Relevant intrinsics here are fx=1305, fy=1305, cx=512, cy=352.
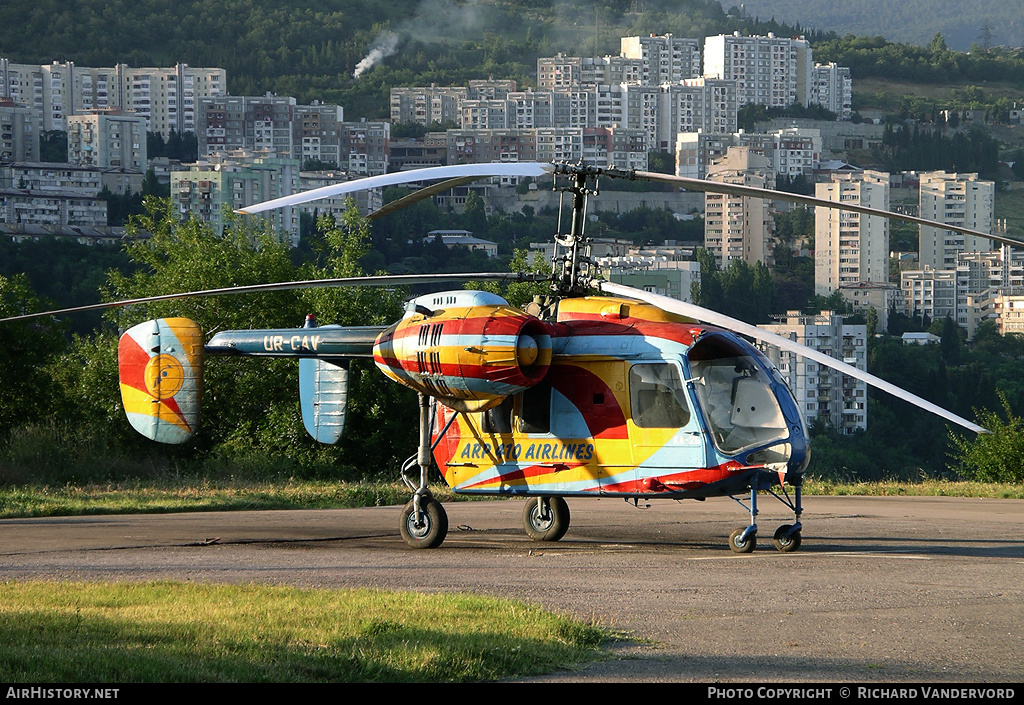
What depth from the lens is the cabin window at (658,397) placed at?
11.1m

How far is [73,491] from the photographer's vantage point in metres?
18.6

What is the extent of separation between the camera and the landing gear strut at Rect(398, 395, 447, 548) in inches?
476

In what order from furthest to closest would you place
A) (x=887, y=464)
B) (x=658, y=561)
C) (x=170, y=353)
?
1. (x=887, y=464)
2. (x=170, y=353)
3. (x=658, y=561)

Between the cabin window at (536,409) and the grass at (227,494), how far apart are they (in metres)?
5.96

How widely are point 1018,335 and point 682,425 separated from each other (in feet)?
463

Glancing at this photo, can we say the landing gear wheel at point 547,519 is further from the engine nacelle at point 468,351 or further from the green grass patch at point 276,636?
the green grass patch at point 276,636

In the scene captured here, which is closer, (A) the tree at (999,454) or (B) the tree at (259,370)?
(A) the tree at (999,454)

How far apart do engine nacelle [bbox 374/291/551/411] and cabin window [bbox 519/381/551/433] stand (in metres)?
0.56

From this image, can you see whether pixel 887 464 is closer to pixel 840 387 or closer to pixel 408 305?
pixel 840 387

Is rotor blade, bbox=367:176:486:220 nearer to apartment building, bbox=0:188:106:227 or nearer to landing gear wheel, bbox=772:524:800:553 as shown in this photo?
landing gear wheel, bbox=772:524:800:553

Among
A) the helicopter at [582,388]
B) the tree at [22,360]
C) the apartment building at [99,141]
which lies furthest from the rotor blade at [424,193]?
the apartment building at [99,141]

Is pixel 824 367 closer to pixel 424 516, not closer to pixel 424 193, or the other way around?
pixel 424 516

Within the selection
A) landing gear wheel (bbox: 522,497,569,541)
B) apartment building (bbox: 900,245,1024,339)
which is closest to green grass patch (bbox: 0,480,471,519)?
landing gear wheel (bbox: 522,497,569,541)
